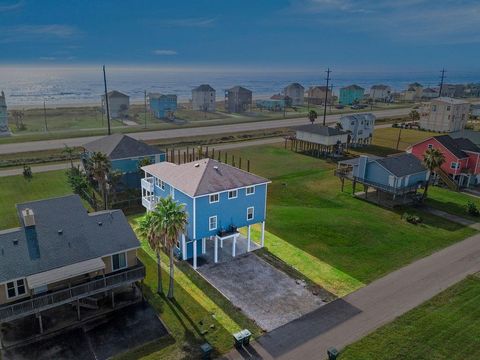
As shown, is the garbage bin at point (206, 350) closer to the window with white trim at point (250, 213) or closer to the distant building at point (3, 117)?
the window with white trim at point (250, 213)

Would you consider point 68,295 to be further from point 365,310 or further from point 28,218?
point 365,310

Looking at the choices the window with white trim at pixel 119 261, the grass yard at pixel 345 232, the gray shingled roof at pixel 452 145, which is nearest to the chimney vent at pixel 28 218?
the window with white trim at pixel 119 261

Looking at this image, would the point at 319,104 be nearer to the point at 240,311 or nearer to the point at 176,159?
the point at 176,159

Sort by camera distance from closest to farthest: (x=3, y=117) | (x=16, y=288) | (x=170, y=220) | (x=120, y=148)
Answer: (x=16, y=288) < (x=170, y=220) < (x=120, y=148) < (x=3, y=117)

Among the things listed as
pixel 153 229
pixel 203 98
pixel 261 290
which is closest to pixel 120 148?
pixel 153 229

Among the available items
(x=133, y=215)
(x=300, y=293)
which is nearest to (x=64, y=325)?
(x=300, y=293)
